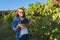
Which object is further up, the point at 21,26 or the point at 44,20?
the point at 21,26

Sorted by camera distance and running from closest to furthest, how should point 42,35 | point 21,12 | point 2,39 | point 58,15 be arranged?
point 21,12 → point 58,15 → point 42,35 → point 2,39

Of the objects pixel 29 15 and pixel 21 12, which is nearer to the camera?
pixel 21 12

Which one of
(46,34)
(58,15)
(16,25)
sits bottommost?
(46,34)

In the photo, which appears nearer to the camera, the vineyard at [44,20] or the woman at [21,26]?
the woman at [21,26]

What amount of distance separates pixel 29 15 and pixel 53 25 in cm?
138

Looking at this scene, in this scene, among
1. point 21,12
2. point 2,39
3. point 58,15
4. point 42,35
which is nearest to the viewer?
point 21,12

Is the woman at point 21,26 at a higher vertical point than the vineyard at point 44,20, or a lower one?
higher

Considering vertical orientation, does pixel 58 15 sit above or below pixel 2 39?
above

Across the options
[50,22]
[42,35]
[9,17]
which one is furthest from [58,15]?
[9,17]

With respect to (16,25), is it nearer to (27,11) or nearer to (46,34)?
(46,34)

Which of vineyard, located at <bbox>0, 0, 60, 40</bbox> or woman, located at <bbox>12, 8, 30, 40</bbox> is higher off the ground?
woman, located at <bbox>12, 8, 30, 40</bbox>

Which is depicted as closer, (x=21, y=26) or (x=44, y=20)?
(x=21, y=26)

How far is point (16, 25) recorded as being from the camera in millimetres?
6145

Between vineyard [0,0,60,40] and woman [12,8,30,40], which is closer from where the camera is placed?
woman [12,8,30,40]
